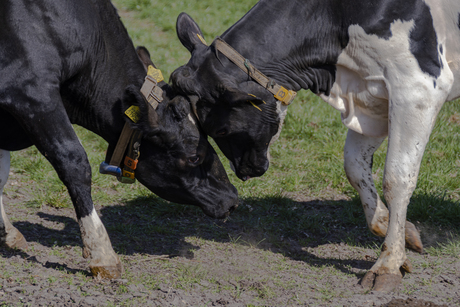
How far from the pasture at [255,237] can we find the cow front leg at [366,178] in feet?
0.74

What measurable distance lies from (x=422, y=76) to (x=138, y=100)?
1.83m

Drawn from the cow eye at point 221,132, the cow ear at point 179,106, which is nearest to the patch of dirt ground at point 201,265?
the cow eye at point 221,132

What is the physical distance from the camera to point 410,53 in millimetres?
3715

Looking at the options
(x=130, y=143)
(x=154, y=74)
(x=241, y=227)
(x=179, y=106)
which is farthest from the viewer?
(x=241, y=227)

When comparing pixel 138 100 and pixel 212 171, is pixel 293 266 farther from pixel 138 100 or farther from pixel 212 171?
pixel 138 100

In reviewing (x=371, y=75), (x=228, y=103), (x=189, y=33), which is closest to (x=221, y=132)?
(x=228, y=103)

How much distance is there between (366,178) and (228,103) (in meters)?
1.44

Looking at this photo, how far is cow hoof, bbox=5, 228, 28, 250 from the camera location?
4191 mm

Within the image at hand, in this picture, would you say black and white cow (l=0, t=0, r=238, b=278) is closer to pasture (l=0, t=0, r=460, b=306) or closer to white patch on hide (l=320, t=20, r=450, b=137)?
pasture (l=0, t=0, r=460, b=306)

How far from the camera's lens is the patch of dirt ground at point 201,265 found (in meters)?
3.44

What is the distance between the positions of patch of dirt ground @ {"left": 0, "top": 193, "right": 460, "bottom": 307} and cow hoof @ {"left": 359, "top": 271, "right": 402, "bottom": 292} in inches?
2.0

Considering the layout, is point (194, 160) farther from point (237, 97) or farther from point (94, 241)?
point (94, 241)

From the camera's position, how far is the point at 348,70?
4.08 meters

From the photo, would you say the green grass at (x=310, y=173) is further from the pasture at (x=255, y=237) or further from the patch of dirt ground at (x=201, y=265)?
the patch of dirt ground at (x=201, y=265)
